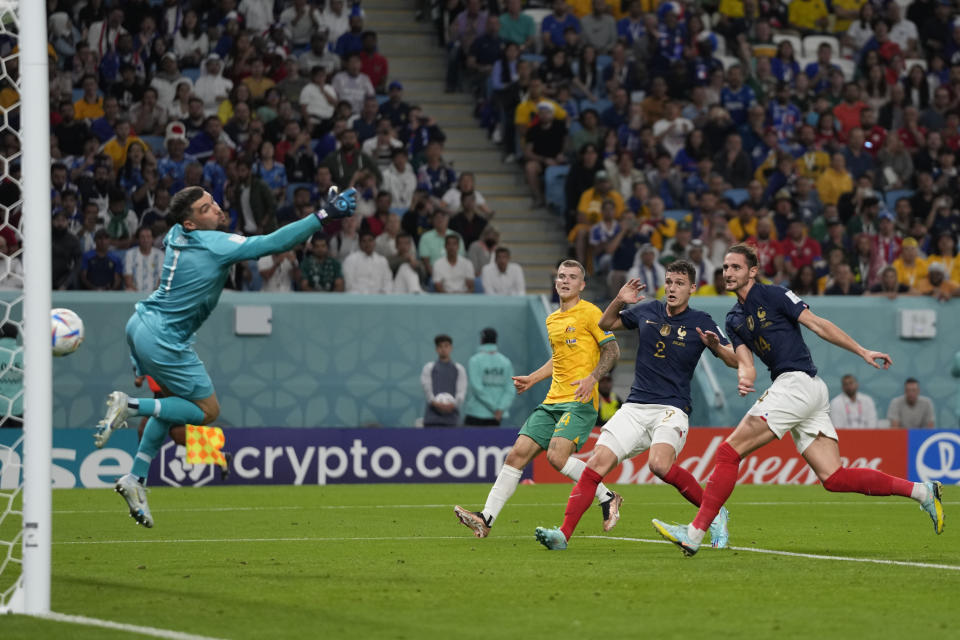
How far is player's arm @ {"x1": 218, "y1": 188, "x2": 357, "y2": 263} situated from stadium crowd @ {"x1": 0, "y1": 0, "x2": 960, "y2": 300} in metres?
10.7

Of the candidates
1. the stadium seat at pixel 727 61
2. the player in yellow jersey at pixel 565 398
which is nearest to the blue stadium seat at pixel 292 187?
the stadium seat at pixel 727 61

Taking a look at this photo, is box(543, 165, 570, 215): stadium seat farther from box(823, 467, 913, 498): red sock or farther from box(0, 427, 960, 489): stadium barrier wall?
box(823, 467, 913, 498): red sock

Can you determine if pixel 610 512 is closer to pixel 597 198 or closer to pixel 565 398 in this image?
pixel 565 398

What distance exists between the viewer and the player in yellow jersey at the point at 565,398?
11258 millimetres

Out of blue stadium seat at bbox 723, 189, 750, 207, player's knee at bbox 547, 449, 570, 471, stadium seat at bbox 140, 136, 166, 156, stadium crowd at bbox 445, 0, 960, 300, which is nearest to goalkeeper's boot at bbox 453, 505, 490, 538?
player's knee at bbox 547, 449, 570, 471

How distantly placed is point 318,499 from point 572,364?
5.82 metres

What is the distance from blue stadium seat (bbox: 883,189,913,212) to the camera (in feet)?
80.9

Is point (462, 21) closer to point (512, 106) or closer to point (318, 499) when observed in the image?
point (512, 106)

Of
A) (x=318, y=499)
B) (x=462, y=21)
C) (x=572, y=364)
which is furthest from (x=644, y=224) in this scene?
(x=572, y=364)

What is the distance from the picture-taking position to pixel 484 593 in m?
7.99

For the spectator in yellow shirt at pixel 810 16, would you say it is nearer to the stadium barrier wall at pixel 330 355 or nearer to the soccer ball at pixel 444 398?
the stadium barrier wall at pixel 330 355

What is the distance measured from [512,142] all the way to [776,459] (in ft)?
24.0

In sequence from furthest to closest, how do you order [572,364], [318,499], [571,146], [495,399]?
[571,146], [495,399], [318,499], [572,364]

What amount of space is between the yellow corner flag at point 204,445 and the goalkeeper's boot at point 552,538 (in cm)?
224
